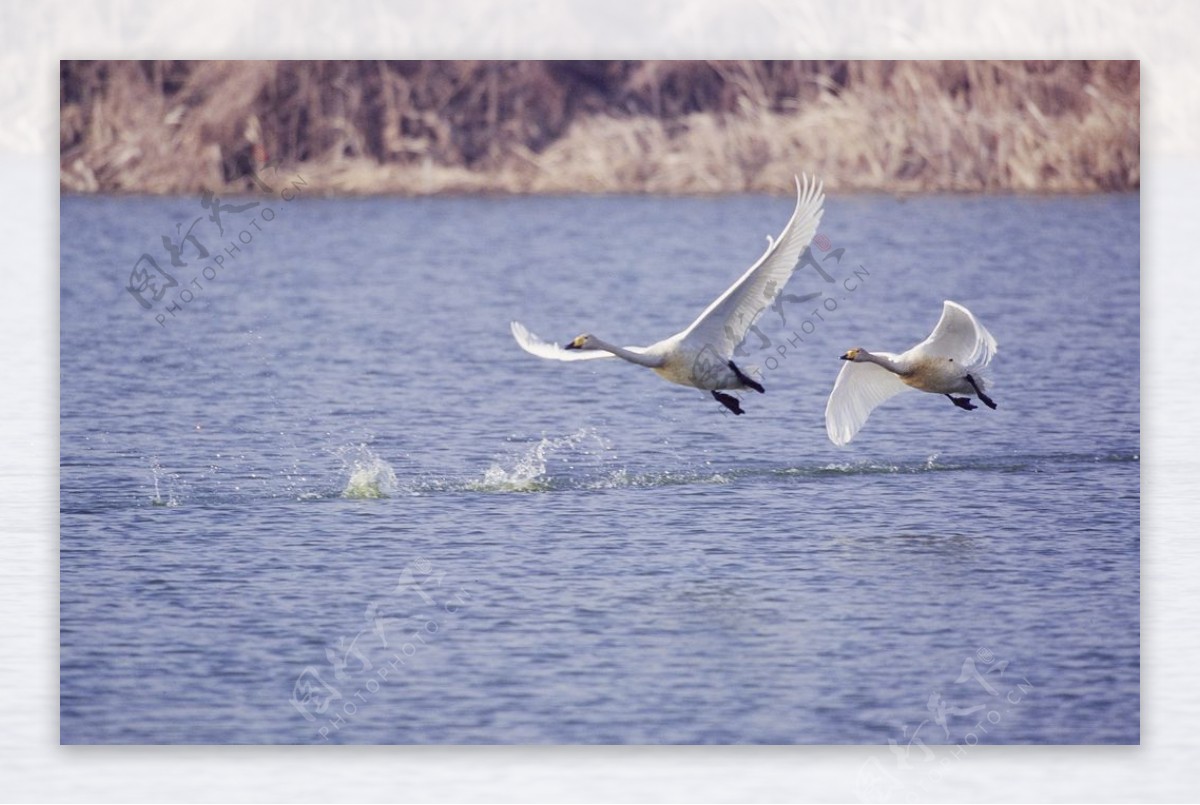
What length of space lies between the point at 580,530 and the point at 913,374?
2.28m

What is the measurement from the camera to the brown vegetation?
2727 centimetres

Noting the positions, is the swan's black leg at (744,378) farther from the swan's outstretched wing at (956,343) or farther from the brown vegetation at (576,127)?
the brown vegetation at (576,127)

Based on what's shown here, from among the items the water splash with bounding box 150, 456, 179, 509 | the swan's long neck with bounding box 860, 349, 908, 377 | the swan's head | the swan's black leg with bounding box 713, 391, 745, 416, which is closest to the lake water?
the water splash with bounding box 150, 456, 179, 509

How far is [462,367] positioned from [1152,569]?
8587 mm

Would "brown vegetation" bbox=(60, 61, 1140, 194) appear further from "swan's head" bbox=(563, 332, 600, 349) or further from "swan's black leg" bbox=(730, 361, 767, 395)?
"swan's head" bbox=(563, 332, 600, 349)

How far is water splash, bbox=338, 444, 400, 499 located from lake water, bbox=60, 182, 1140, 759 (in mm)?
34

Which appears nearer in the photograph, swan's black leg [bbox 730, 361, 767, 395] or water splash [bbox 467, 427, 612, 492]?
swan's black leg [bbox 730, 361, 767, 395]

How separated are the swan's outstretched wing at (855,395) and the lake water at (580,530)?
0.62 metres

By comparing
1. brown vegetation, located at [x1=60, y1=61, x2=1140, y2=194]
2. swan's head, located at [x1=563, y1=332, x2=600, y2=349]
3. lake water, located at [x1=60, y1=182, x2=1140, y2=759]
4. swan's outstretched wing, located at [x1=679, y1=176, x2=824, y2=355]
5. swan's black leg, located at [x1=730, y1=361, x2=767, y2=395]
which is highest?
brown vegetation, located at [x1=60, y1=61, x2=1140, y2=194]

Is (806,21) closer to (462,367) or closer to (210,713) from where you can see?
(462,367)

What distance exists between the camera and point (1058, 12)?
16.8m

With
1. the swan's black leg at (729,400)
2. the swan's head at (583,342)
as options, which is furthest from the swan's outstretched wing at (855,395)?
the swan's head at (583,342)

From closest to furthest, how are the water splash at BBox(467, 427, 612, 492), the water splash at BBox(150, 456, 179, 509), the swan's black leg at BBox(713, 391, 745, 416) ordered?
the swan's black leg at BBox(713, 391, 745, 416), the water splash at BBox(150, 456, 179, 509), the water splash at BBox(467, 427, 612, 492)

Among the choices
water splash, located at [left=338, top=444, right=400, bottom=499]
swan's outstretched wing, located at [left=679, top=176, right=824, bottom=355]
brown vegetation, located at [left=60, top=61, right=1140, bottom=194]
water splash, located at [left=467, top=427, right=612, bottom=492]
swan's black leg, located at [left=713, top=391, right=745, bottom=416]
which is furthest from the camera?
brown vegetation, located at [left=60, top=61, right=1140, bottom=194]
